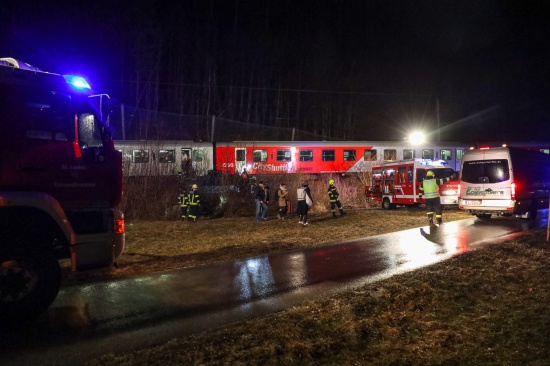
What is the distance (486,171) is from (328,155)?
1665 cm

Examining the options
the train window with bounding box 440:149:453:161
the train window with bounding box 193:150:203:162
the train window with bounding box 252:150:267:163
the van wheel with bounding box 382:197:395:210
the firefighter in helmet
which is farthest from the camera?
the train window with bounding box 440:149:453:161

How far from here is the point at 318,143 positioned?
99.5 feet

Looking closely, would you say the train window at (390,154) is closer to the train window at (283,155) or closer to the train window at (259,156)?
the train window at (283,155)

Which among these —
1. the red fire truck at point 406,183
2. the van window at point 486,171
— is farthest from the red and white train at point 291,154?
the van window at point 486,171

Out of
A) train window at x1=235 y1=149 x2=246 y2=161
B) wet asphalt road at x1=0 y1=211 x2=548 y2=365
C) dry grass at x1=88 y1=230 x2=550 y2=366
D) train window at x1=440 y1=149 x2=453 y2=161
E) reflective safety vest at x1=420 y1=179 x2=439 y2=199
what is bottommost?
wet asphalt road at x1=0 y1=211 x2=548 y2=365

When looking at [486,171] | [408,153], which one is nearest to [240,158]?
[408,153]

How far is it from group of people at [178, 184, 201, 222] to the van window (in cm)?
969

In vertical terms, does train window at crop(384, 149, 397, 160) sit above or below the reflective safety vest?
above

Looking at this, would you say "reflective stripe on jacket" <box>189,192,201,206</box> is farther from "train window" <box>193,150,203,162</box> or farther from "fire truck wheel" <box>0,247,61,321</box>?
"fire truck wheel" <box>0,247,61,321</box>

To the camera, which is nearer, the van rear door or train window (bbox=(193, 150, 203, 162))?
the van rear door

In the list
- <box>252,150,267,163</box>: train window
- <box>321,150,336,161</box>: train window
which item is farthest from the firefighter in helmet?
<box>321,150,336,161</box>: train window

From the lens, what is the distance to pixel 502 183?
45.1ft

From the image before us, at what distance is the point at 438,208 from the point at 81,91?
439 inches

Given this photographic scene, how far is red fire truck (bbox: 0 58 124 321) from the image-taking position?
5207 mm
